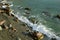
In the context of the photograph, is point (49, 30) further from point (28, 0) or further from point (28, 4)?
point (28, 0)

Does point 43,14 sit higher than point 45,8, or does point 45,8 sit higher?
point 45,8

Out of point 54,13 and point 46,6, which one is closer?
point 54,13

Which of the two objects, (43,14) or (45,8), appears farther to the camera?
(45,8)

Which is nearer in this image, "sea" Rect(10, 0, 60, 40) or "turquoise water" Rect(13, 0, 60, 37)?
"sea" Rect(10, 0, 60, 40)

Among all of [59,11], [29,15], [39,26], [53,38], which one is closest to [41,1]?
[59,11]

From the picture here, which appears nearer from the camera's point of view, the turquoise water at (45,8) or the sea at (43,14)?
the sea at (43,14)
